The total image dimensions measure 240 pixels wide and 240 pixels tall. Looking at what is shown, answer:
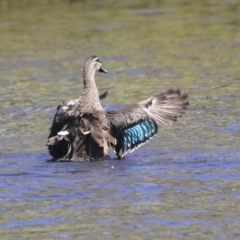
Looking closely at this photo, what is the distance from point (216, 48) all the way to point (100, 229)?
11.3 meters

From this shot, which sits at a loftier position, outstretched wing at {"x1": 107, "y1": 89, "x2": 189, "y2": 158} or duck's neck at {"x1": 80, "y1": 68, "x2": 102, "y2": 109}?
duck's neck at {"x1": 80, "y1": 68, "x2": 102, "y2": 109}

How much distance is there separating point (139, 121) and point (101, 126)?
477mm

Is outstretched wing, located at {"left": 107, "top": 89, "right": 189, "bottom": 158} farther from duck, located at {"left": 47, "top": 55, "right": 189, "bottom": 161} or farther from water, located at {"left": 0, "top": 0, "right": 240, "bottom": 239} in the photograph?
water, located at {"left": 0, "top": 0, "right": 240, "bottom": 239}

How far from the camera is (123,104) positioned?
1468 centimetres

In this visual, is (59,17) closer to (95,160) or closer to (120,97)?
(120,97)

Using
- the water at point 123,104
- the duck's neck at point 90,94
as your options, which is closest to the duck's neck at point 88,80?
the duck's neck at point 90,94

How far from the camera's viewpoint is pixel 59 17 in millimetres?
23953

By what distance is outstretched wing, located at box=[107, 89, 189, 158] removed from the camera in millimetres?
11547

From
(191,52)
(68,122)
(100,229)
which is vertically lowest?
(100,229)

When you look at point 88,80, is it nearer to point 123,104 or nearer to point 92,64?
point 92,64

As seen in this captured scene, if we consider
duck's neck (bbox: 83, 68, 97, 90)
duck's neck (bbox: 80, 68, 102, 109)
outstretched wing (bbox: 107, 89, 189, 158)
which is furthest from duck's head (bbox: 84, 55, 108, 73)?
outstretched wing (bbox: 107, 89, 189, 158)

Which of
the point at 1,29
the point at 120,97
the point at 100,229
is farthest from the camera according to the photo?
the point at 1,29

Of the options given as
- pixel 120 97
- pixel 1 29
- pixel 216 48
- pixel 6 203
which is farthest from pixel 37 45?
pixel 6 203

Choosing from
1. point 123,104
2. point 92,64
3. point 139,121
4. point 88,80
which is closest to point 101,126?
point 139,121
